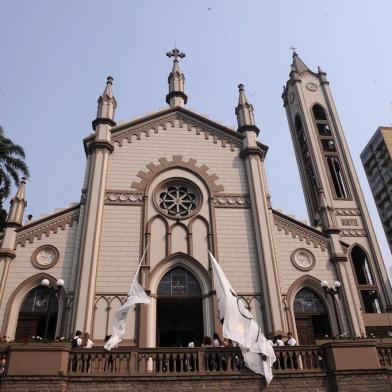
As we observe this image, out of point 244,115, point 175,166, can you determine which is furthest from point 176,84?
point 175,166

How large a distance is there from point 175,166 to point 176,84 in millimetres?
7028

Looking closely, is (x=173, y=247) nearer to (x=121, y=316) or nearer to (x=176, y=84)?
(x=121, y=316)

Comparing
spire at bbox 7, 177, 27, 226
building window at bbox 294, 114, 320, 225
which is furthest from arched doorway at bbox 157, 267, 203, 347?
building window at bbox 294, 114, 320, 225

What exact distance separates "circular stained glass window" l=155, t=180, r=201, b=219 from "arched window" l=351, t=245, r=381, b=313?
1234cm

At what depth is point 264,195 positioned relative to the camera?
72.3 feet

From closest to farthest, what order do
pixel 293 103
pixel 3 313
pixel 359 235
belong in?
pixel 3 313 → pixel 359 235 → pixel 293 103

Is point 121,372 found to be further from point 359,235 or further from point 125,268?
point 359,235

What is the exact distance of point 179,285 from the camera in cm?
1973

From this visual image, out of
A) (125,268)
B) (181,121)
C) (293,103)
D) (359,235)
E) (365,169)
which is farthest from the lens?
(365,169)

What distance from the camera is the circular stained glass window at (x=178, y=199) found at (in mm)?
21484

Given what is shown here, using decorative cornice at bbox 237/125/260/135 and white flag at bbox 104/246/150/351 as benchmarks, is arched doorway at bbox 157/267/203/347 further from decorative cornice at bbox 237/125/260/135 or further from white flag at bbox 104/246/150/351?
decorative cornice at bbox 237/125/260/135

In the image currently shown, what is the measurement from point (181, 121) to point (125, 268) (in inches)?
373

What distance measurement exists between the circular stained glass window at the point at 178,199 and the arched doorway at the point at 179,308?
9.52ft

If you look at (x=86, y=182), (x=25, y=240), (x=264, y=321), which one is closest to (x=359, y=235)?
(x=264, y=321)
